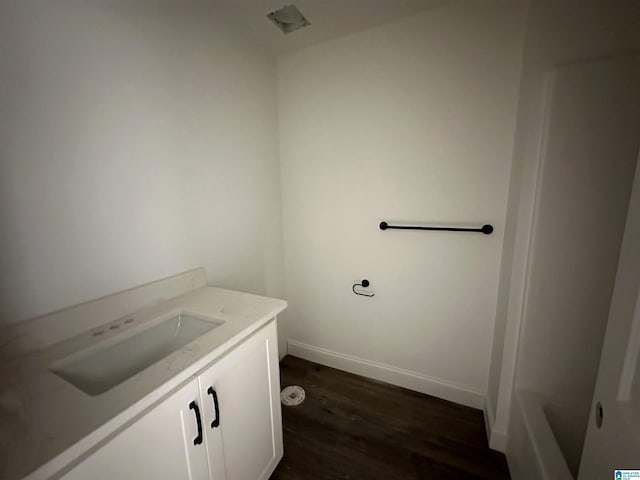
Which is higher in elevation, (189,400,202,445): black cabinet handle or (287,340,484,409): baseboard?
(189,400,202,445): black cabinet handle

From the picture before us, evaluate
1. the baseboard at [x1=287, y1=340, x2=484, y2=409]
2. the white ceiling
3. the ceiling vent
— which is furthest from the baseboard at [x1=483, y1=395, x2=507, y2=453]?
the ceiling vent

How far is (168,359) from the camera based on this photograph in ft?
2.75

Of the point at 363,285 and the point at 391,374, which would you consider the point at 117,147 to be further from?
the point at 391,374

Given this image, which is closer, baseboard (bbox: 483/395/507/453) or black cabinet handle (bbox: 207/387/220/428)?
black cabinet handle (bbox: 207/387/220/428)

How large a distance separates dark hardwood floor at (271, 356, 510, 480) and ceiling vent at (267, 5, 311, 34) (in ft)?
8.06

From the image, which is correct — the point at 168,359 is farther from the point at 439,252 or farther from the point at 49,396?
the point at 439,252

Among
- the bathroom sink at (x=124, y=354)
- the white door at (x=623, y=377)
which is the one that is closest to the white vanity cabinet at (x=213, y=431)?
the bathroom sink at (x=124, y=354)

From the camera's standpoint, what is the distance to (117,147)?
110 centimetres

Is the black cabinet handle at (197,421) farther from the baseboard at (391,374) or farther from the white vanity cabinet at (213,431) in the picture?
the baseboard at (391,374)

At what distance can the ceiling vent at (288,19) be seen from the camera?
4.91 feet

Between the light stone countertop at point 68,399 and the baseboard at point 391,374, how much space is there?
128 cm

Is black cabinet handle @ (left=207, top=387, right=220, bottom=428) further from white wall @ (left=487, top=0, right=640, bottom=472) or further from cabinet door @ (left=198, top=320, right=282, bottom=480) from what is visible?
white wall @ (left=487, top=0, right=640, bottom=472)

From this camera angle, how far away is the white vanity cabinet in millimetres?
668

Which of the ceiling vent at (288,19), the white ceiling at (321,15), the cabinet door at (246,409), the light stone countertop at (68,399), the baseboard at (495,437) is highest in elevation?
the ceiling vent at (288,19)
